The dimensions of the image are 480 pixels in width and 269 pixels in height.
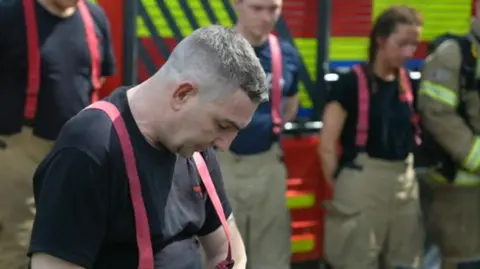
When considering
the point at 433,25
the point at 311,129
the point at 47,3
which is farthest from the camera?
the point at 433,25

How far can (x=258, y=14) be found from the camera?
158 inches

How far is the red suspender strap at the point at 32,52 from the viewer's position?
3.51 m

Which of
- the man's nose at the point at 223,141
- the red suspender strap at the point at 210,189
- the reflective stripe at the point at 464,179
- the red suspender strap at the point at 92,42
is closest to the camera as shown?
the man's nose at the point at 223,141

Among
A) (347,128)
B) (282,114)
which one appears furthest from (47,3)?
(347,128)

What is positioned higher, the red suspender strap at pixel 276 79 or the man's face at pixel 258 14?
the man's face at pixel 258 14

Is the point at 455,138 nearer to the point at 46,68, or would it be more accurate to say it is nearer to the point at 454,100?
the point at 454,100

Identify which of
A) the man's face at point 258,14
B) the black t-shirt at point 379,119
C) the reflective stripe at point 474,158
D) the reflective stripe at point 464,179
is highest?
the man's face at point 258,14

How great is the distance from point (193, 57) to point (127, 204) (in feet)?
1.16

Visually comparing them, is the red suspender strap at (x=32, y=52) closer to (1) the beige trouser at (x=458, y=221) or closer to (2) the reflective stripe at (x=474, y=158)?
(2) the reflective stripe at (x=474, y=158)

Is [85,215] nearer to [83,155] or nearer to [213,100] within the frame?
[83,155]

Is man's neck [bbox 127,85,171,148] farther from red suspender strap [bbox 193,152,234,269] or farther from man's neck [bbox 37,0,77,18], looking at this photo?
man's neck [bbox 37,0,77,18]

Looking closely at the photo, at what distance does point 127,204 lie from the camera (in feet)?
6.28

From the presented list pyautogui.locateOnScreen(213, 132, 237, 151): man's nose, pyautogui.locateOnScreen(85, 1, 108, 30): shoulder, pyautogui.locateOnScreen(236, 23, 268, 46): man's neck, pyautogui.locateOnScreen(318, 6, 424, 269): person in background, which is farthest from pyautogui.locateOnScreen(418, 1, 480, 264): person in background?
pyautogui.locateOnScreen(213, 132, 237, 151): man's nose

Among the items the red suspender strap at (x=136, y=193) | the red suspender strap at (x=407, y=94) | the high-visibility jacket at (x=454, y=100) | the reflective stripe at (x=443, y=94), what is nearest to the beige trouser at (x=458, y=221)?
the high-visibility jacket at (x=454, y=100)
